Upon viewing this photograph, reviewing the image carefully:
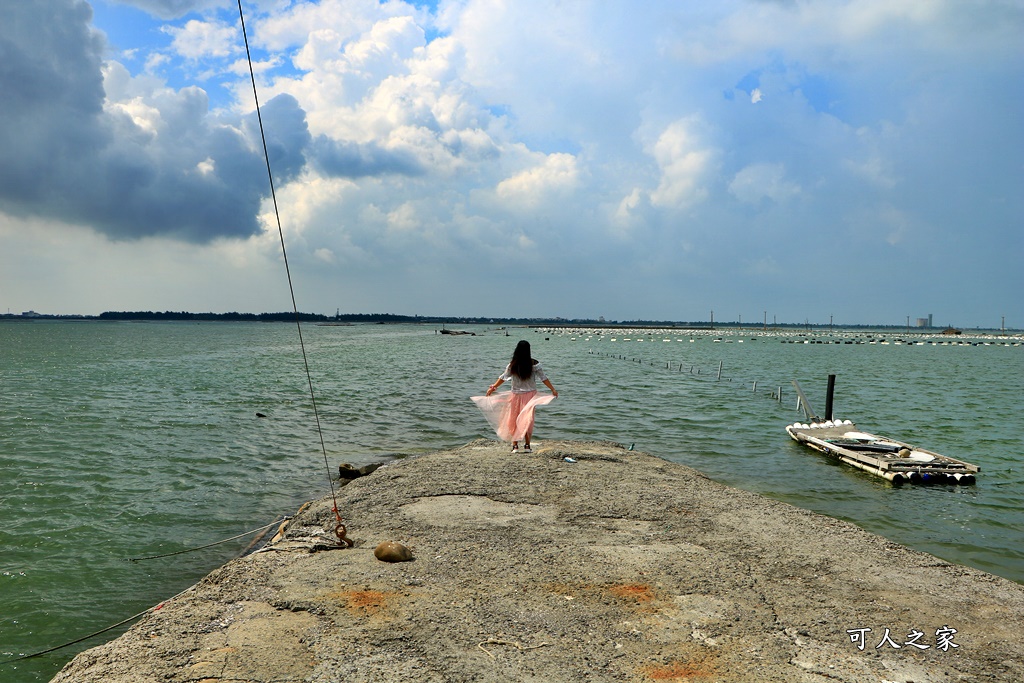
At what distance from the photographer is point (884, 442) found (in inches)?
768

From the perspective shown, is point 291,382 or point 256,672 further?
point 291,382

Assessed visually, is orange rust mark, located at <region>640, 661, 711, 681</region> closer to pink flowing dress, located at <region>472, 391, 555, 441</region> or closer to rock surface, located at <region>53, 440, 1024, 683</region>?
rock surface, located at <region>53, 440, 1024, 683</region>

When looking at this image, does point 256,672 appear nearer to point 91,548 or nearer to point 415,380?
point 91,548

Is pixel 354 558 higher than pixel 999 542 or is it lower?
higher

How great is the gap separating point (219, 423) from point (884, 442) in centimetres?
2492

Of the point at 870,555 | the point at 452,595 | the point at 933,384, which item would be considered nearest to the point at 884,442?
the point at 870,555

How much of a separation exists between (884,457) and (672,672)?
51.3 feet

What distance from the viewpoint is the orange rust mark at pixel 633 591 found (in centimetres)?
645

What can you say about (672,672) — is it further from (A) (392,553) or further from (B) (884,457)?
(B) (884,457)

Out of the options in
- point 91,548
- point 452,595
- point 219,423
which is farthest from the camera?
point 219,423

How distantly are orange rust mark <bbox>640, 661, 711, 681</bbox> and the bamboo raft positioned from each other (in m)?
14.1

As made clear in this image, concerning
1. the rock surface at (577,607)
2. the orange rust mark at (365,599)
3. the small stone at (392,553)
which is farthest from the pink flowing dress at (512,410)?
the orange rust mark at (365,599)

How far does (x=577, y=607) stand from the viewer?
6.22 m

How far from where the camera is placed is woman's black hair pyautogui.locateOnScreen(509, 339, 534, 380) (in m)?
12.2
